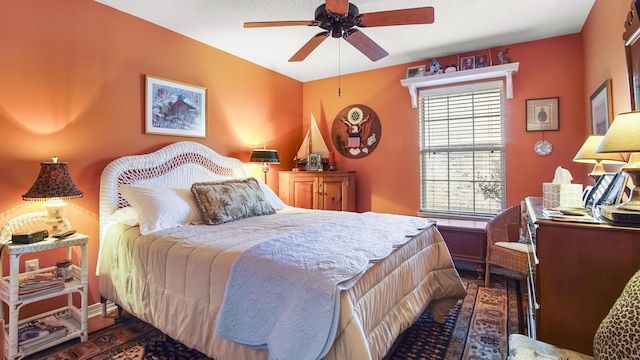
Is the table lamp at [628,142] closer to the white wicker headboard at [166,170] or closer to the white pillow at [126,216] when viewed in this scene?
the white pillow at [126,216]

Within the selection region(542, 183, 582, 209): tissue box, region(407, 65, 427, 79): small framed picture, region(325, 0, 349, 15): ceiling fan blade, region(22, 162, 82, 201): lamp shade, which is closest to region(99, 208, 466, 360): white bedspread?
region(22, 162, 82, 201): lamp shade

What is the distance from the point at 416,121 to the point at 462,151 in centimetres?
71

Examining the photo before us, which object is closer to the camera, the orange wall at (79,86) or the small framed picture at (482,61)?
the orange wall at (79,86)

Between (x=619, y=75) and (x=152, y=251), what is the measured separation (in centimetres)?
335

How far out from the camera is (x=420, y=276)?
2252mm

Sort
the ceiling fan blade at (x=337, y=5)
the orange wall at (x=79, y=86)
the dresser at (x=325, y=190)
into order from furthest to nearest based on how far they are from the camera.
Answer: the dresser at (x=325, y=190) → the orange wall at (x=79, y=86) → the ceiling fan blade at (x=337, y=5)

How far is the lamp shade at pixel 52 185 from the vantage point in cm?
214

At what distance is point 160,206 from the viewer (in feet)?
8.29

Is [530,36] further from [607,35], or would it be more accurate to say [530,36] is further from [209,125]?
[209,125]

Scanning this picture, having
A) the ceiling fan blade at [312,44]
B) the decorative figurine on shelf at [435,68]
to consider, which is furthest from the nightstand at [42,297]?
the decorative figurine on shelf at [435,68]

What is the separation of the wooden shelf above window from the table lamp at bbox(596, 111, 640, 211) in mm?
2447

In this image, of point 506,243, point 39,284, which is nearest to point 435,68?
point 506,243

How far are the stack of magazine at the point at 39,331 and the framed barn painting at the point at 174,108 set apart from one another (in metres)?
1.73

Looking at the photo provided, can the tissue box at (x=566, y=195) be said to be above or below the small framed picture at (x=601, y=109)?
below
